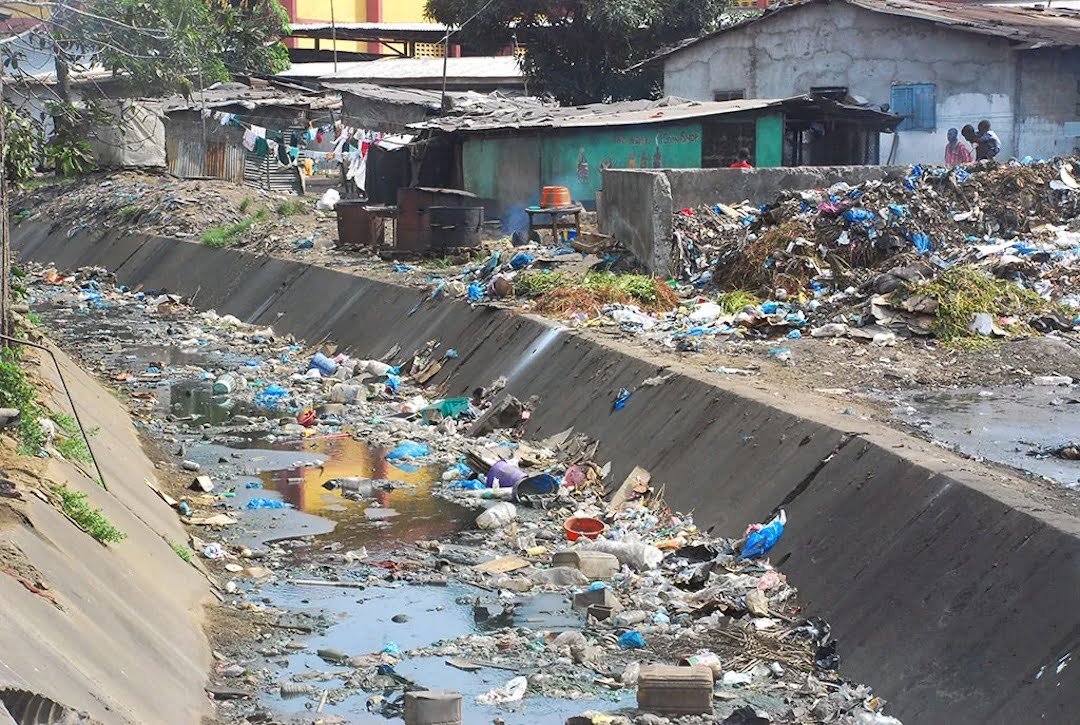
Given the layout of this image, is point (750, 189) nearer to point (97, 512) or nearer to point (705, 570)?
point (705, 570)

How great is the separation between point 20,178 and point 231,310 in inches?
449

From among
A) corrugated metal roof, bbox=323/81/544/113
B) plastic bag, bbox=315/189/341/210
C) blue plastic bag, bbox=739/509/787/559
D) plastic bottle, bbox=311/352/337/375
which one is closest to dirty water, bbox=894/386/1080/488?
blue plastic bag, bbox=739/509/787/559

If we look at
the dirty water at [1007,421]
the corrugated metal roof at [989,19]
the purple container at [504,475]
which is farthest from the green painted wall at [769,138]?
the purple container at [504,475]

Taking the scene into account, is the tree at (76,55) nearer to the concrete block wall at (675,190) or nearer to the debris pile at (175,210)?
the concrete block wall at (675,190)

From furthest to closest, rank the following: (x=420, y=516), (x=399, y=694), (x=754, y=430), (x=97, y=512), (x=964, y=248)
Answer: (x=964, y=248)
(x=420, y=516)
(x=754, y=430)
(x=97, y=512)
(x=399, y=694)

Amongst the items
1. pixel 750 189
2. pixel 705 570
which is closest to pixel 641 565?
pixel 705 570

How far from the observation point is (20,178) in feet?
33.4

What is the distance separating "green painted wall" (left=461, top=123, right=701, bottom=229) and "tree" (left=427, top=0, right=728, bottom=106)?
708 centimetres

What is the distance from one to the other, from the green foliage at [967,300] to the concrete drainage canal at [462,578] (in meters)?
2.88

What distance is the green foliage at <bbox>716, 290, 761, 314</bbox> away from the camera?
41.4 ft

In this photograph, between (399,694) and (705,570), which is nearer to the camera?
(399,694)

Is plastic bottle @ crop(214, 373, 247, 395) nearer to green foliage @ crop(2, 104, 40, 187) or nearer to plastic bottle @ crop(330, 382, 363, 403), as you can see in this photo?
plastic bottle @ crop(330, 382, 363, 403)

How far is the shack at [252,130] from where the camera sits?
97.0ft

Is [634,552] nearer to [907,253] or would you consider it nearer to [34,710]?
[34,710]
